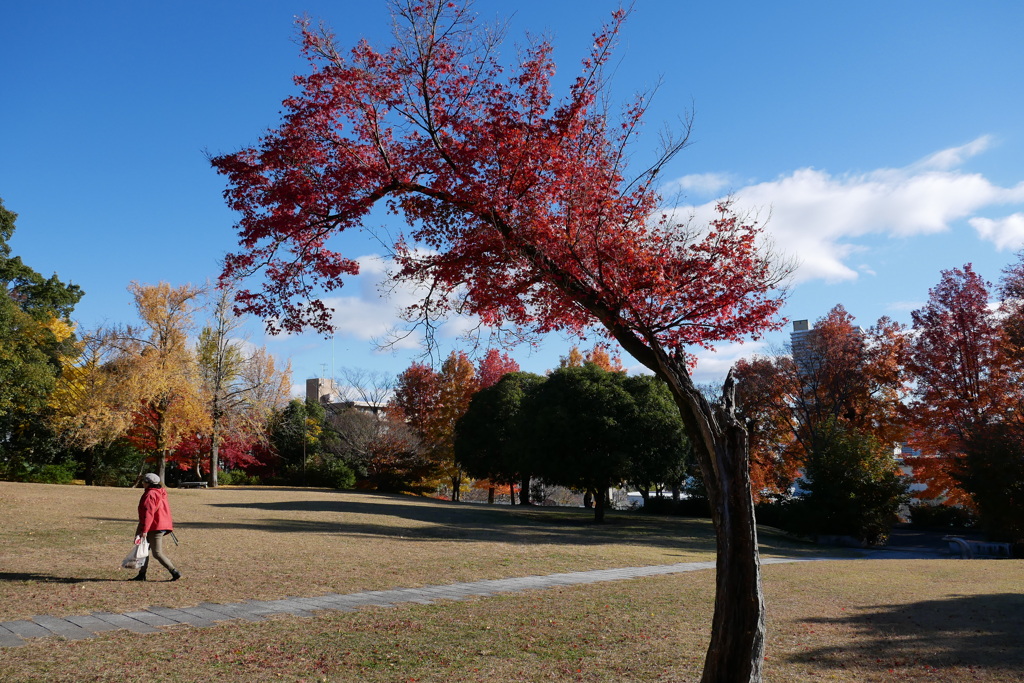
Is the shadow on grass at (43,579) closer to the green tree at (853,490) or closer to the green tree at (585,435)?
the green tree at (585,435)

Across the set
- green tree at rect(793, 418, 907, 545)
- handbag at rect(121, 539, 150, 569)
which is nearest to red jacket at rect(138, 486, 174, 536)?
handbag at rect(121, 539, 150, 569)

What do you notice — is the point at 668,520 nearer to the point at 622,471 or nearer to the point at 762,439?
the point at 622,471

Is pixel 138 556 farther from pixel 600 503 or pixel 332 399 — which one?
pixel 332 399

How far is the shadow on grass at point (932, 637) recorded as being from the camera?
656 centimetres

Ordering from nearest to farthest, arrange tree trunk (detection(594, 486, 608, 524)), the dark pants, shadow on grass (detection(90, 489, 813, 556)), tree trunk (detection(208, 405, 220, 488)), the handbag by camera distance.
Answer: the handbag
the dark pants
shadow on grass (detection(90, 489, 813, 556))
tree trunk (detection(594, 486, 608, 524))
tree trunk (detection(208, 405, 220, 488))

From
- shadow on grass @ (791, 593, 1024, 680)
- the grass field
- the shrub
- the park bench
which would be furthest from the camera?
the shrub

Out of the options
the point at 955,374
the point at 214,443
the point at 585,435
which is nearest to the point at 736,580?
the point at 585,435

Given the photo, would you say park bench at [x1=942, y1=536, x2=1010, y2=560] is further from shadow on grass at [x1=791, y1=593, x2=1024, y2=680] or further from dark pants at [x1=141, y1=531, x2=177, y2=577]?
dark pants at [x1=141, y1=531, x2=177, y2=577]

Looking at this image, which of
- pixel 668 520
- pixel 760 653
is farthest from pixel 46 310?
pixel 760 653

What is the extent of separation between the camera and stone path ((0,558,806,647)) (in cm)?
690

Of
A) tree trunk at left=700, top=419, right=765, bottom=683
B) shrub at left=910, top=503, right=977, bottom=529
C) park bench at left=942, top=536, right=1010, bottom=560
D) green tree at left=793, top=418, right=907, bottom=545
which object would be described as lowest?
shrub at left=910, top=503, right=977, bottom=529

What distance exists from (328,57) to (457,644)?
5.99m

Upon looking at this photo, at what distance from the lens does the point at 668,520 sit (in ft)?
95.1

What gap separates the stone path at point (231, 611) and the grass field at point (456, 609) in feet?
0.97
